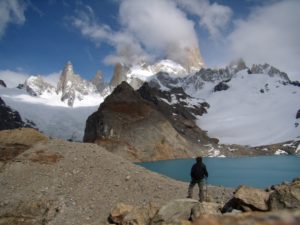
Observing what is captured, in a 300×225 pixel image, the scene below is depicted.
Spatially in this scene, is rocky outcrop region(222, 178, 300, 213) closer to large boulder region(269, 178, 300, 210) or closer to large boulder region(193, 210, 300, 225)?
large boulder region(269, 178, 300, 210)

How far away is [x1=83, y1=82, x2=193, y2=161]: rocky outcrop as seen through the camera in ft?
517

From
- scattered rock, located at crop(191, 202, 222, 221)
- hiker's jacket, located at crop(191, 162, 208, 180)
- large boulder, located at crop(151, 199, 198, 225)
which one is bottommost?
large boulder, located at crop(151, 199, 198, 225)

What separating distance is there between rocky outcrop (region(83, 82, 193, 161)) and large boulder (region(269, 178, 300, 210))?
140317 mm

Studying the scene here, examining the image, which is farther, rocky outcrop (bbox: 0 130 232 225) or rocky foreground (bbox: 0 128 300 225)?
rocky outcrop (bbox: 0 130 232 225)

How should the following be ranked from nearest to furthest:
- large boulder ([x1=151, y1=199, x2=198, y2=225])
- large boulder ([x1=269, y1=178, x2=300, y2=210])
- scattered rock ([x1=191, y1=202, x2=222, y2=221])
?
1. large boulder ([x1=269, y1=178, x2=300, y2=210])
2. scattered rock ([x1=191, y1=202, x2=222, y2=221])
3. large boulder ([x1=151, y1=199, x2=198, y2=225])

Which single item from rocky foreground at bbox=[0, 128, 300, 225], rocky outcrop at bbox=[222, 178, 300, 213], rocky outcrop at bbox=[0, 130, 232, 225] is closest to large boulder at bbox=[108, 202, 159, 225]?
rocky foreground at bbox=[0, 128, 300, 225]

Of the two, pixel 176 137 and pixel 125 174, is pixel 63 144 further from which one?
pixel 176 137

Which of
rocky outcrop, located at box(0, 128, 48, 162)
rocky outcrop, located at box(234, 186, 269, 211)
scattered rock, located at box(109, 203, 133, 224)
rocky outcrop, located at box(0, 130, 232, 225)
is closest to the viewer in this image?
rocky outcrop, located at box(234, 186, 269, 211)

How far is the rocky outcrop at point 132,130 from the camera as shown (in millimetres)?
157625

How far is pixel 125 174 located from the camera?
2842 centimetres

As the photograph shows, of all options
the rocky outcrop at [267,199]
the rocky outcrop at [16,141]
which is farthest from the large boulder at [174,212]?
the rocky outcrop at [16,141]

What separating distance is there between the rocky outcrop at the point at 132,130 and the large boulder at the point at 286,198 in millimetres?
140317

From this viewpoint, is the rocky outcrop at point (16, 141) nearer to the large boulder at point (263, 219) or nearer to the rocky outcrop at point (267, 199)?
the rocky outcrop at point (267, 199)

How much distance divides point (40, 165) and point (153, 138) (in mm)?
135424
